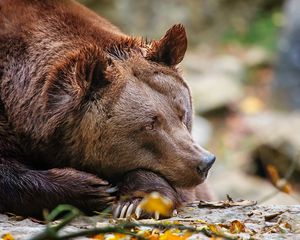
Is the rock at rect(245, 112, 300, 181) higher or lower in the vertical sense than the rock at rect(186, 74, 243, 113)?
lower

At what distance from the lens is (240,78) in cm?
1884

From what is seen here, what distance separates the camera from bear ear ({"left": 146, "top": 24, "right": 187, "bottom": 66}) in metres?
5.67

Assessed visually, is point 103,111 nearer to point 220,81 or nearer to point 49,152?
point 49,152

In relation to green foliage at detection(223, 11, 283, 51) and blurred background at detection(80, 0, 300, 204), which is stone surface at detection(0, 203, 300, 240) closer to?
blurred background at detection(80, 0, 300, 204)

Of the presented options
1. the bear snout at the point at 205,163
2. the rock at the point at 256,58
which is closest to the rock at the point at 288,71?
the rock at the point at 256,58

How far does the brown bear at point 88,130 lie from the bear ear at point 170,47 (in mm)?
109

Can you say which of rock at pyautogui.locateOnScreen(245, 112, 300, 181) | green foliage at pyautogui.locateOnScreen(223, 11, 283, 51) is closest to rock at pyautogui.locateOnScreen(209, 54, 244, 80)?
green foliage at pyautogui.locateOnScreen(223, 11, 283, 51)

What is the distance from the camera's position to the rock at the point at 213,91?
680 inches

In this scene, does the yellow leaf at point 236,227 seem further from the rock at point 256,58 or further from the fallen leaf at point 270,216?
the rock at point 256,58

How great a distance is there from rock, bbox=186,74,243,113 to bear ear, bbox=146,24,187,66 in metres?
11.1

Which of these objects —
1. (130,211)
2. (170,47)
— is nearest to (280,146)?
(170,47)

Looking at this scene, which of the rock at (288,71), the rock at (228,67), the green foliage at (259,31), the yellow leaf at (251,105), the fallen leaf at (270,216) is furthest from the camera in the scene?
the green foliage at (259,31)

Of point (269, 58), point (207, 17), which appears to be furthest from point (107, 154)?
point (207, 17)

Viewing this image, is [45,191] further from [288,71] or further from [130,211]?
[288,71]
